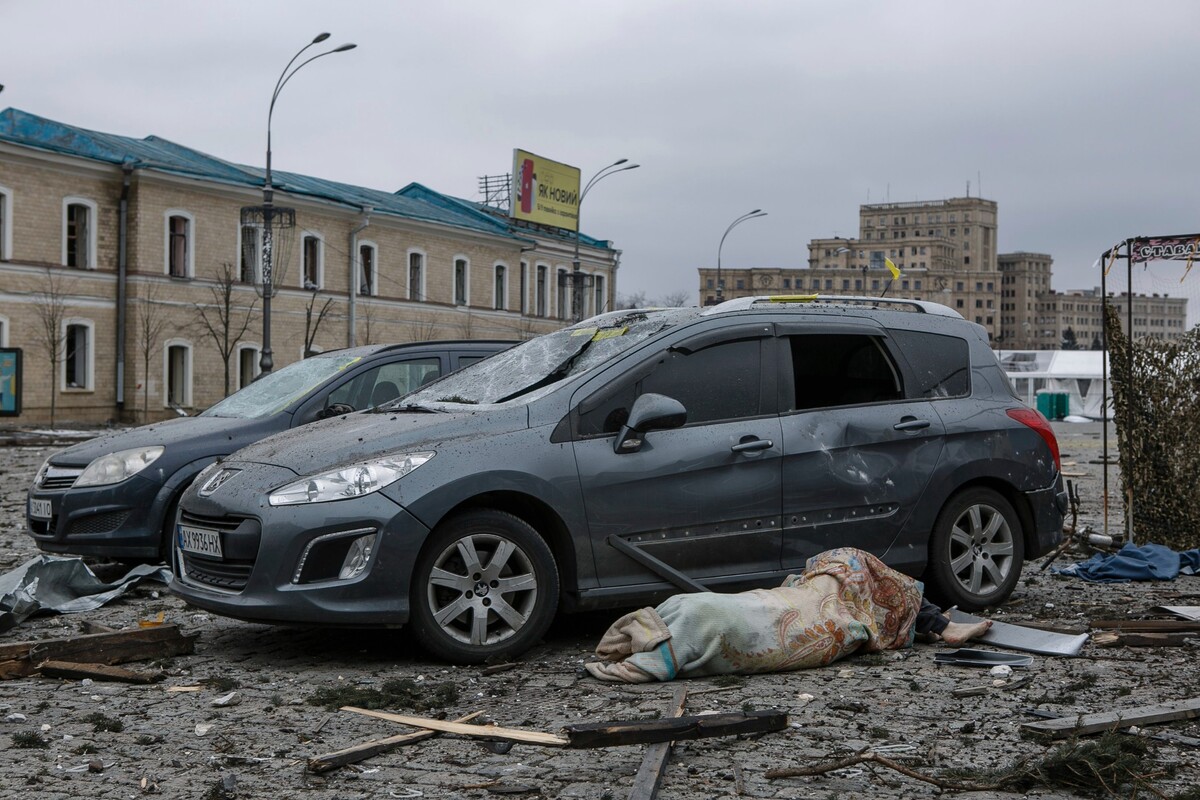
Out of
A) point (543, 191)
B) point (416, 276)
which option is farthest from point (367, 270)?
point (543, 191)

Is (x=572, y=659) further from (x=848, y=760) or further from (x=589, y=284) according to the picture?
(x=589, y=284)

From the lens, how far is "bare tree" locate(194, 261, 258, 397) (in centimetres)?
4428

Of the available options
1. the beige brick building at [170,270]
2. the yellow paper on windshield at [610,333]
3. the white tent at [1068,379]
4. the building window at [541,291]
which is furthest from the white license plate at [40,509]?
the building window at [541,291]

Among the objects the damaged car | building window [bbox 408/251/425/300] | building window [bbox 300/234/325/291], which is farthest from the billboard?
the damaged car

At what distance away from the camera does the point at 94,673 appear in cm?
584

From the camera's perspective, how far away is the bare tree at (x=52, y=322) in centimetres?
3900

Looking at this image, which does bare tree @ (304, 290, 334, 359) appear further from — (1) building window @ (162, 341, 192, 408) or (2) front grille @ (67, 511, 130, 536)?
(2) front grille @ (67, 511, 130, 536)

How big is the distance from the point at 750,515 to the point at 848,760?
95.6 inches

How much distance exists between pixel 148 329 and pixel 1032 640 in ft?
130

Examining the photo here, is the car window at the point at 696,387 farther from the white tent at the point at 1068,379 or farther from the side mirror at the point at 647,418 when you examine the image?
the white tent at the point at 1068,379

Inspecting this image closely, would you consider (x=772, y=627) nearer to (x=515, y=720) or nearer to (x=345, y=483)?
(x=515, y=720)

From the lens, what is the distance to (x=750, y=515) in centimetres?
680

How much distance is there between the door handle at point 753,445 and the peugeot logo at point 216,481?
2.59m

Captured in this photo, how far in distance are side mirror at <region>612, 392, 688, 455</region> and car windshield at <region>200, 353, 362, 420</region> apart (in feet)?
11.3
